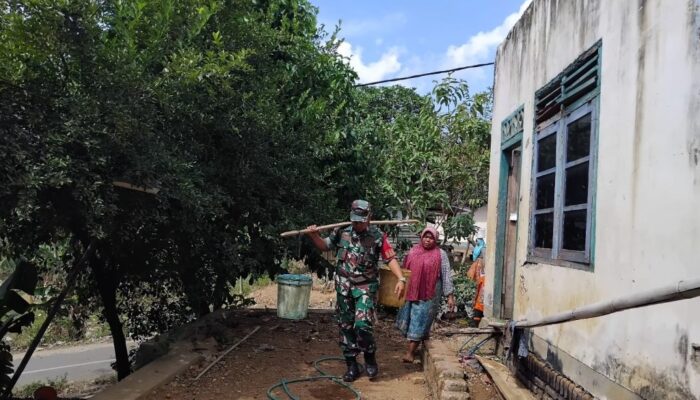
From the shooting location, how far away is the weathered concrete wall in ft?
9.88

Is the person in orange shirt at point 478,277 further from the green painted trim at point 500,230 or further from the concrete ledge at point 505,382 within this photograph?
the concrete ledge at point 505,382

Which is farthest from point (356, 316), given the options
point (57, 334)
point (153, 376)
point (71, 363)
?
point (57, 334)

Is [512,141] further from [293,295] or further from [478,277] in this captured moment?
[478,277]

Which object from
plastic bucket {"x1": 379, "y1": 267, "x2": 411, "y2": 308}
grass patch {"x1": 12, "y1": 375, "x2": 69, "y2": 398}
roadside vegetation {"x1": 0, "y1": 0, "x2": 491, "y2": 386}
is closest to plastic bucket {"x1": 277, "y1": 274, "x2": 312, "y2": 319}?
roadside vegetation {"x1": 0, "y1": 0, "x2": 491, "y2": 386}

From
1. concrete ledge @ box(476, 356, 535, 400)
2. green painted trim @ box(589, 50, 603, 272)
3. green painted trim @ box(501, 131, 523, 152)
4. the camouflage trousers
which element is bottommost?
concrete ledge @ box(476, 356, 535, 400)

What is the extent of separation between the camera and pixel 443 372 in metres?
5.39

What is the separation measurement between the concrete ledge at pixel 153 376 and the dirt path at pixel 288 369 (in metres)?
0.09

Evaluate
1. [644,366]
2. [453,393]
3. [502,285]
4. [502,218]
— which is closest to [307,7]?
[502,218]

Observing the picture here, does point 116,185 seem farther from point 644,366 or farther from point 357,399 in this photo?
point 644,366

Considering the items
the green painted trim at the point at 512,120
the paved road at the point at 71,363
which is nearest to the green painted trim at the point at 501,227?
the green painted trim at the point at 512,120

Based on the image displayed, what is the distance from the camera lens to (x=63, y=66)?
5.37 meters

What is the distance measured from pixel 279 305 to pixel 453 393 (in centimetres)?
231

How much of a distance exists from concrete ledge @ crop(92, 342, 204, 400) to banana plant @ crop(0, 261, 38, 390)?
155 cm

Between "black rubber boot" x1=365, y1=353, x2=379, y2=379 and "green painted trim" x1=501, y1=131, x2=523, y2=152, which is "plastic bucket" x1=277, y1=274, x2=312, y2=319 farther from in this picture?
"green painted trim" x1=501, y1=131, x2=523, y2=152
